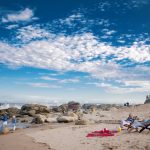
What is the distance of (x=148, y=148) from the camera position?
1315cm

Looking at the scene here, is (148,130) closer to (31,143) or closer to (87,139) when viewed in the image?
(87,139)

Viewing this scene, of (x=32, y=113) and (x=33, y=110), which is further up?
(x=33, y=110)

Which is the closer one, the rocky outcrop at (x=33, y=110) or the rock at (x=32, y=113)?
the rock at (x=32, y=113)

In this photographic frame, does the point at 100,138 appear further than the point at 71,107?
No

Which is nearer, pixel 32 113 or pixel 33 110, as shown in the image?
pixel 32 113

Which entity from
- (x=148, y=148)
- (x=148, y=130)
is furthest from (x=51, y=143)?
(x=148, y=130)

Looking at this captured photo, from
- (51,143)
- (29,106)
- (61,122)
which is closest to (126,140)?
(51,143)

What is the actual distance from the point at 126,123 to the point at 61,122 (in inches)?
529

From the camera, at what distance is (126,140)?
15.4 metres

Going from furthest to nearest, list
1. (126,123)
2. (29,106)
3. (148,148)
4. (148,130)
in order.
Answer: (29,106)
(126,123)
(148,130)
(148,148)

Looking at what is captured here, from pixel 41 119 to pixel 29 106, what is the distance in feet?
68.0

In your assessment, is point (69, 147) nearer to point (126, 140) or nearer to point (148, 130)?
point (126, 140)

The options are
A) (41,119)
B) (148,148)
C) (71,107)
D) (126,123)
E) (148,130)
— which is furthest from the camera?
(71,107)

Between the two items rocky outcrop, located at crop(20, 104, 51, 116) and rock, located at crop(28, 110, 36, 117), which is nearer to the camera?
rock, located at crop(28, 110, 36, 117)
